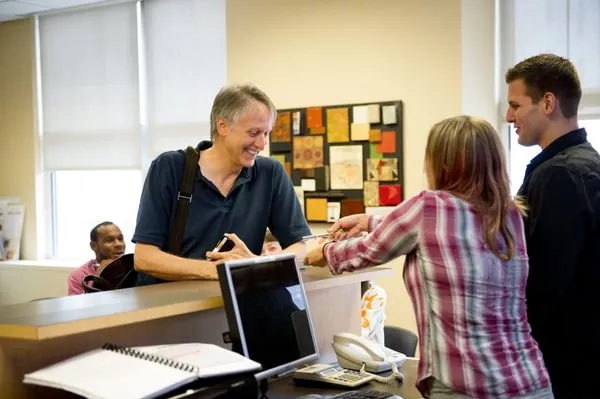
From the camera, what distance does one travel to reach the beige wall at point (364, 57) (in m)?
4.74

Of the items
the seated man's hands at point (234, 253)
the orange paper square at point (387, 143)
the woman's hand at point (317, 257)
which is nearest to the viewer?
the woman's hand at point (317, 257)

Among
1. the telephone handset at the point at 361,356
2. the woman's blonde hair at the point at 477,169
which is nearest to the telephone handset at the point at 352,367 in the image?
the telephone handset at the point at 361,356

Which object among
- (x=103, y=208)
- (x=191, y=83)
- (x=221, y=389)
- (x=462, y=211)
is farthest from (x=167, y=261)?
(x=103, y=208)

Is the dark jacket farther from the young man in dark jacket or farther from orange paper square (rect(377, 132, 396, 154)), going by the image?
orange paper square (rect(377, 132, 396, 154))

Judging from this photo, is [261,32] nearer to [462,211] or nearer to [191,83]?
[191,83]

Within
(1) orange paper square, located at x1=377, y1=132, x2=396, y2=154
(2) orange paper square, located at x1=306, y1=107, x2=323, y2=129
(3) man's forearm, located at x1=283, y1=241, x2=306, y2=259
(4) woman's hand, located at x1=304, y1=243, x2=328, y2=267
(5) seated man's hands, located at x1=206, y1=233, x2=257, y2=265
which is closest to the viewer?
(4) woman's hand, located at x1=304, y1=243, x2=328, y2=267

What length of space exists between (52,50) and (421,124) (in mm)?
3727

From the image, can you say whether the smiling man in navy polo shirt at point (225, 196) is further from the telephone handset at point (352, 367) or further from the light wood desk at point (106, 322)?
the telephone handset at point (352, 367)

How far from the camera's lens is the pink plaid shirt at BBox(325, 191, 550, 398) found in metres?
1.77

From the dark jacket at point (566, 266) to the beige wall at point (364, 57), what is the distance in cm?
267

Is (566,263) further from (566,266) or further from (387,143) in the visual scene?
(387,143)

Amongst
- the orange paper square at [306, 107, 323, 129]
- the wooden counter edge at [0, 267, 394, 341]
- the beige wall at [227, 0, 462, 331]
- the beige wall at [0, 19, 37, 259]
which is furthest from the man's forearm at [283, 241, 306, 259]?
the beige wall at [0, 19, 37, 259]

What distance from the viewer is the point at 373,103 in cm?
496

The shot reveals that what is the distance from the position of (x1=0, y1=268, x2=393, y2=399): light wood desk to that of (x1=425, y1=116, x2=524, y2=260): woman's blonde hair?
2.13ft
